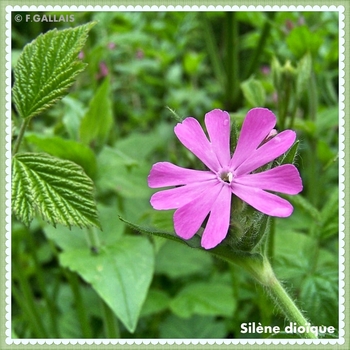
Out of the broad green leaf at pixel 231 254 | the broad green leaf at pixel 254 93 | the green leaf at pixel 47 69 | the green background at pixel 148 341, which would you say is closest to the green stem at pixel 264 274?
the broad green leaf at pixel 231 254

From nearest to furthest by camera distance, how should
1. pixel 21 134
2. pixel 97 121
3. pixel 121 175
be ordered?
pixel 21 134 < pixel 97 121 < pixel 121 175

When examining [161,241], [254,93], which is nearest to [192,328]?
[161,241]

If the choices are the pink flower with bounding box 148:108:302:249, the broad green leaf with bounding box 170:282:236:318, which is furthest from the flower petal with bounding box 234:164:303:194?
the broad green leaf with bounding box 170:282:236:318

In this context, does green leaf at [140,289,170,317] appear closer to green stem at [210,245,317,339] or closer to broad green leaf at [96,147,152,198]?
broad green leaf at [96,147,152,198]

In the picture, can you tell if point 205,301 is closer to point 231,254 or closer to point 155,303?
point 155,303

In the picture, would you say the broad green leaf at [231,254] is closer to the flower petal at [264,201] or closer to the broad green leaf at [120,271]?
the flower petal at [264,201]
